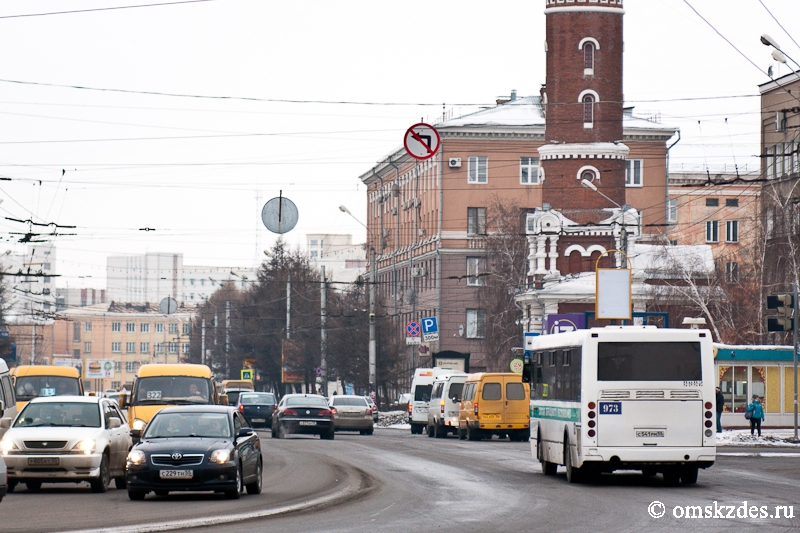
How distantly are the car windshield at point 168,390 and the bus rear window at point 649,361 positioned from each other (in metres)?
11.7

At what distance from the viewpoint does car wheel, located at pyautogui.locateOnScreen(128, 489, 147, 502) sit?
20219 millimetres

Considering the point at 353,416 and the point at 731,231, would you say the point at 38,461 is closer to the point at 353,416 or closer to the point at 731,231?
the point at 353,416

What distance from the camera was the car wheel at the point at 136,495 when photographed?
2022 cm

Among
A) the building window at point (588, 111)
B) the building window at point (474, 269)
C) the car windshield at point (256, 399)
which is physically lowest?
the car windshield at point (256, 399)

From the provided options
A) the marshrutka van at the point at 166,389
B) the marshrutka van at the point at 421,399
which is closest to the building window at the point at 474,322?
the marshrutka van at the point at 421,399

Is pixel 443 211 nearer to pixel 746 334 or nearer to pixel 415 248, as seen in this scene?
pixel 415 248

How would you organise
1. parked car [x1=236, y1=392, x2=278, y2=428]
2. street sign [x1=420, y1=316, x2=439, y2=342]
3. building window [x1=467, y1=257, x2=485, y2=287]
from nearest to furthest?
parked car [x1=236, y1=392, x2=278, y2=428]
street sign [x1=420, y1=316, x2=439, y2=342]
building window [x1=467, y1=257, x2=485, y2=287]

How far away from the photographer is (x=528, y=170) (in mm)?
104562

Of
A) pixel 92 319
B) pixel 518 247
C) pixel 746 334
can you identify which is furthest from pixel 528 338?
pixel 92 319

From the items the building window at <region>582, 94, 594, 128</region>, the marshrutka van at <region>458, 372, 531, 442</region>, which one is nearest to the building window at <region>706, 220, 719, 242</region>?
the building window at <region>582, 94, 594, 128</region>

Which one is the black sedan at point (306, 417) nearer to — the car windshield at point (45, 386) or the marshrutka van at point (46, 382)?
the marshrutka van at point (46, 382)

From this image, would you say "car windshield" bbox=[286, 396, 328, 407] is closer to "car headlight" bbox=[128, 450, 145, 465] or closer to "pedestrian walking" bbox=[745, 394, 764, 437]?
"pedestrian walking" bbox=[745, 394, 764, 437]

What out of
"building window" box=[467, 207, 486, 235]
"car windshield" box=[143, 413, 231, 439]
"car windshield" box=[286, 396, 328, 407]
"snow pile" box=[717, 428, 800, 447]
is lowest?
"snow pile" box=[717, 428, 800, 447]

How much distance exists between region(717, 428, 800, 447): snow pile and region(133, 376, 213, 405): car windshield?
16.6 m
